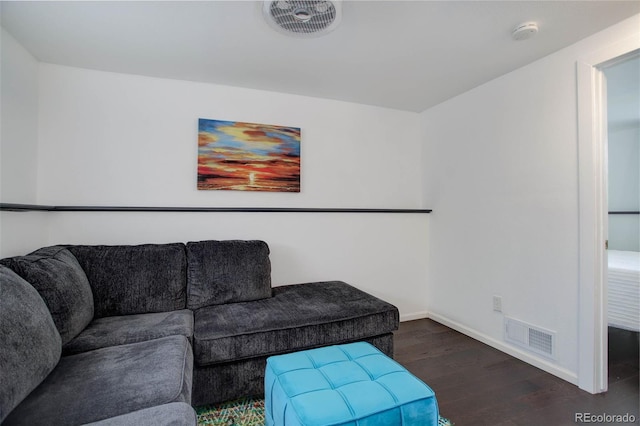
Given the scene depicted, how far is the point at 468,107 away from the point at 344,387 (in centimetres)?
252

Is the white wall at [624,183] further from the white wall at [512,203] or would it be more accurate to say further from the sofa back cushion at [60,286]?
the sofa back cushion at [60,286]

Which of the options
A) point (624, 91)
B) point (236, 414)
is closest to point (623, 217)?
point (624, 91)

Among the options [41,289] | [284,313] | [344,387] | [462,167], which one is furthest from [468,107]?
A: [41,289]

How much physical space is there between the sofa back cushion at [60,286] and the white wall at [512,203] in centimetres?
275

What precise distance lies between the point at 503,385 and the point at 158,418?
6.33ft

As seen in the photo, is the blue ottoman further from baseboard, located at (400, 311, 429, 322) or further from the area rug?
baseboard, located at (400, 311, 429, 322)

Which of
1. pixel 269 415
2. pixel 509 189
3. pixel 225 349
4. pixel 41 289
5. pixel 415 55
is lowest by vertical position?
pixel 269 415

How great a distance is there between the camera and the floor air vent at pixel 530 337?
2.05 m

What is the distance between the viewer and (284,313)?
1.88m

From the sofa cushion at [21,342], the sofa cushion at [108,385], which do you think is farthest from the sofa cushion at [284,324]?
the sofa cushion at [21,342]

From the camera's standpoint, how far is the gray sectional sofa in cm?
98

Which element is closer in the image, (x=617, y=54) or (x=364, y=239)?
(x=617, y=54)

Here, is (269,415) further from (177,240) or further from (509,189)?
(509,189)

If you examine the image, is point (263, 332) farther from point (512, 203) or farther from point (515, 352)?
point (512, 203)
